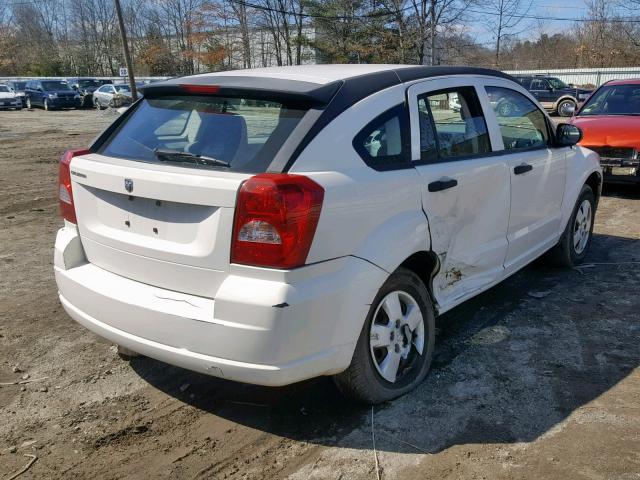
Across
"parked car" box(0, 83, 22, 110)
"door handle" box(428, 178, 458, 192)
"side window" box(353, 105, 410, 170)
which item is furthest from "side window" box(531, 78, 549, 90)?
"parked car" box(0, 83, 22, 110)

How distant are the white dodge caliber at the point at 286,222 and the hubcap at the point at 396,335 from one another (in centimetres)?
1

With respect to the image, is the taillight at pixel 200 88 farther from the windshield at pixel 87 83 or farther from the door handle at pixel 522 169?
the windshield at pixel 87 83

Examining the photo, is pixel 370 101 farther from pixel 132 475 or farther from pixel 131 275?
pixel 132 475

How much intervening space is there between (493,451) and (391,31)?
41.4 metres

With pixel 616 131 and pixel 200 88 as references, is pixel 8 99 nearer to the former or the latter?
pixel 616 131

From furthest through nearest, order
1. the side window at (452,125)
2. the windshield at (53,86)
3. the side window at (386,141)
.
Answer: the windshield at (53,86) → the side window at (452,125) → the side window at (386,141)

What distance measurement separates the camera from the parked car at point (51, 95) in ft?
129

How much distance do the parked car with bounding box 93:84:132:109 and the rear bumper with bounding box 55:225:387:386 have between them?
3471 centimetres

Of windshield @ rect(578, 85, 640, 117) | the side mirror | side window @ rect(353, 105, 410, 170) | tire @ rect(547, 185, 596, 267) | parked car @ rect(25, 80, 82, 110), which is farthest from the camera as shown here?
parked car @ rect(25, 80, 82, 110)

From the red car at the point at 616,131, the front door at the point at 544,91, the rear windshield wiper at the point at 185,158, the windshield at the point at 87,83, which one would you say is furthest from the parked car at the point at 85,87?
the rear windshield wiper at the point at 185,158

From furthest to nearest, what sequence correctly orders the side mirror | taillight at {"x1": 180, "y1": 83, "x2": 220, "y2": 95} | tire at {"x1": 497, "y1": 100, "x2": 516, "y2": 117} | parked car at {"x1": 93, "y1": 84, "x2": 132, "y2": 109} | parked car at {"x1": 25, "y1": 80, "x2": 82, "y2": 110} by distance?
parked car at {"x1": 25, "y1": 80, "x2": 82, "y2": 110} → parked car at {"x1": 93, "y1": 84, "x2": 132, "y2": 109} → the side mirror → tire at {"x1": 497, "y1": 100, "x2": 516, "y2": 117} → taillight at {"x1": 180, "y1": 83, "x2": 220, "y2": 95}

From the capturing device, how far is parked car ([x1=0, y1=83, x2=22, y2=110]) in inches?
1526

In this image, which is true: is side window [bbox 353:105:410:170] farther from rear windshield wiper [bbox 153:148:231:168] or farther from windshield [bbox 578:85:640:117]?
windshield [bbox 578:85:640:117]

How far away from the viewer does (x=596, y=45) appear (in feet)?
179
